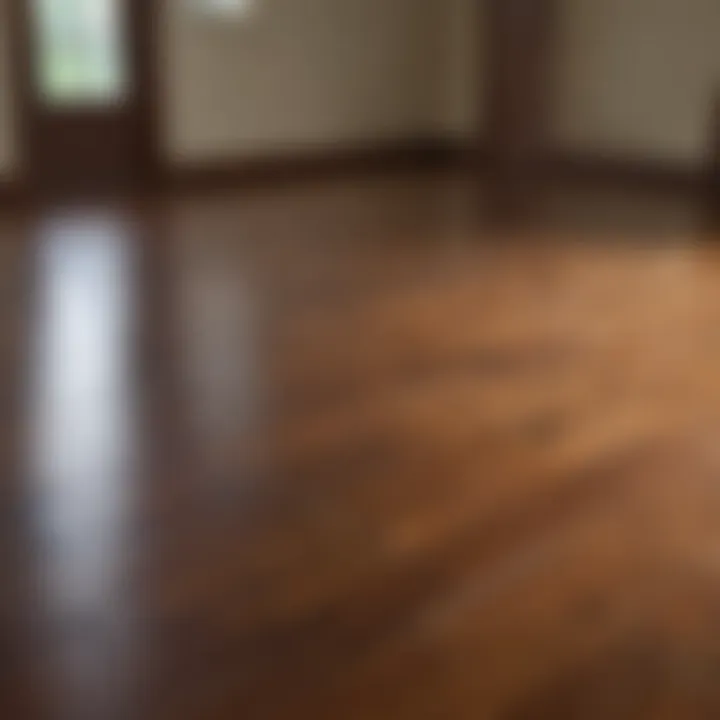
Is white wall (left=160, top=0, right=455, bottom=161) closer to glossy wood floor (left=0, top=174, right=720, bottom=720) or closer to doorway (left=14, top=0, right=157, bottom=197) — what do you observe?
doorway (left=14, top=0, right=157, bottom=197)

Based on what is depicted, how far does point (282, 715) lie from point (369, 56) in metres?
6.32

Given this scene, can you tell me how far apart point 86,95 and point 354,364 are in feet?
12.1

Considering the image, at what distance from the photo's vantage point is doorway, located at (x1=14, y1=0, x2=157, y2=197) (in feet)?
21.2

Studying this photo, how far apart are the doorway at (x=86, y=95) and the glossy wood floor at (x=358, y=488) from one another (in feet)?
5.85

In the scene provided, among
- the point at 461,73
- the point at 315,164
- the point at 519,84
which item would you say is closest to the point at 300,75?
the point at 315,164

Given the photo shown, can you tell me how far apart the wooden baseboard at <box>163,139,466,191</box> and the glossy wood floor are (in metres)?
2.12

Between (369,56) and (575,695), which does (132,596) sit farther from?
(369,56)

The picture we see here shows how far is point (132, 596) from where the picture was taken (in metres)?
2.18

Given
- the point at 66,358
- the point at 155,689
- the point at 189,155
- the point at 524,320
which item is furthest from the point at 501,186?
the point at 155,689

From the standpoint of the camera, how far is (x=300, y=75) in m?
7.43

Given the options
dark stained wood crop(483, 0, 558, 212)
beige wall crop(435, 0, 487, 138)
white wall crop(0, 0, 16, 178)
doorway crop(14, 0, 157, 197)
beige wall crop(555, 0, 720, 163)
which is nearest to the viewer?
white wall crop(0, 0, 16, 178)

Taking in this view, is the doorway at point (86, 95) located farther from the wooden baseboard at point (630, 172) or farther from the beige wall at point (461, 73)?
the wooden baseboard at point (630, 172)

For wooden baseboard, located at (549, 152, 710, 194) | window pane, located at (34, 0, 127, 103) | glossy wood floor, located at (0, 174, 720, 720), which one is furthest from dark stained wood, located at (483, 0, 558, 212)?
glossy wood floor, located at (0, 174, 720, 720)

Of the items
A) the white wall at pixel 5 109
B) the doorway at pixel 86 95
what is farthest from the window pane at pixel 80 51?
the white wall at pixel 5 109
